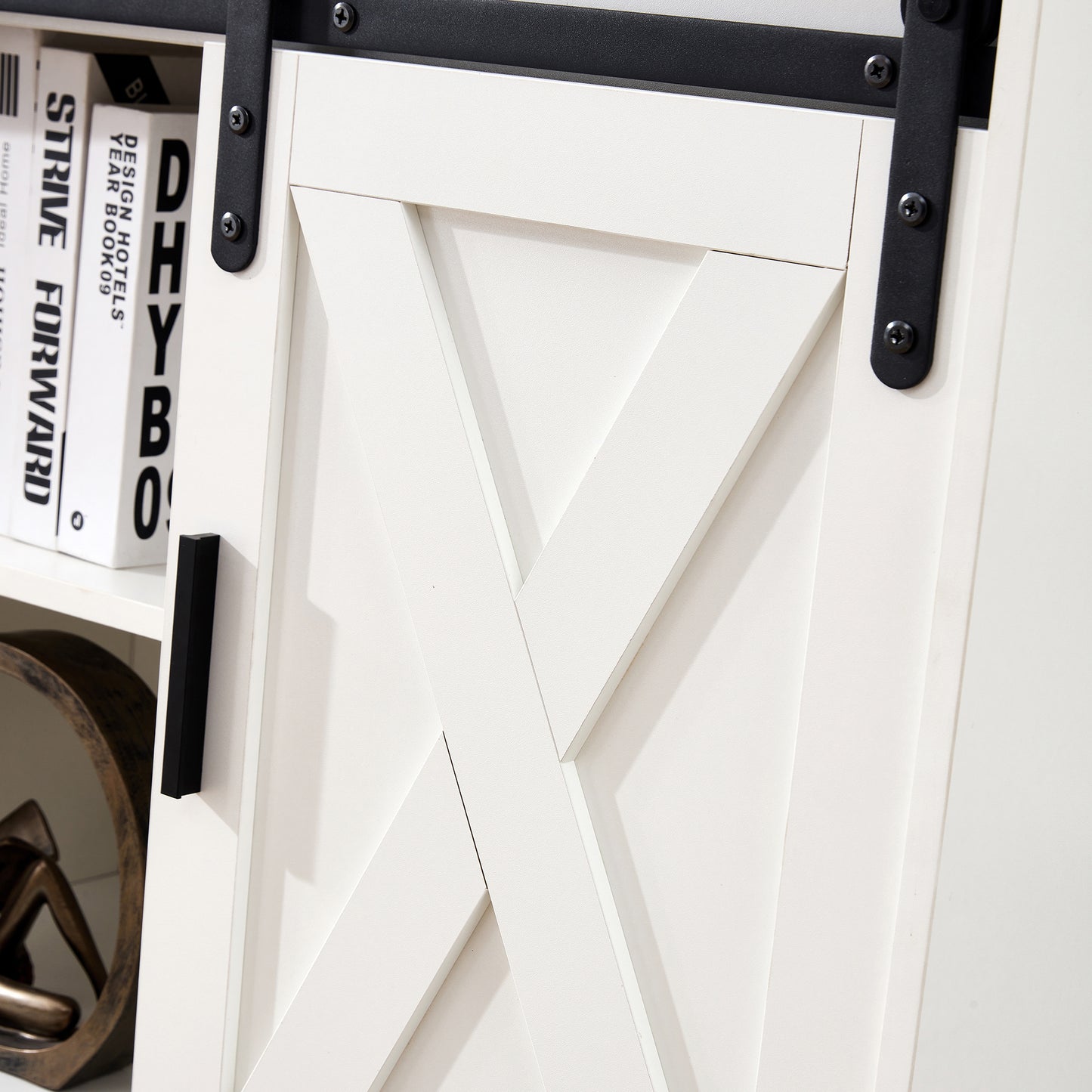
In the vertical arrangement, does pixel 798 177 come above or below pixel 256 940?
above

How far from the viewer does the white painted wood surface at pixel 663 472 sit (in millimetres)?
585

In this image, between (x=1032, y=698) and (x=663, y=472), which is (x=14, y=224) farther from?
(x=1032, y=698)

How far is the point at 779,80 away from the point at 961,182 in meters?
0.11

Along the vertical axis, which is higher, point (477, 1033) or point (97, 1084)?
point (477, 1033)

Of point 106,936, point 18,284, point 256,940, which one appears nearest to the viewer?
point 256,940

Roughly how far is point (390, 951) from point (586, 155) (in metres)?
0.43

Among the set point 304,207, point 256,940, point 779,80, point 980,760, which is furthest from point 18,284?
point 980,760

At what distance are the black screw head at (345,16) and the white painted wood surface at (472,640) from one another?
0.09 meters

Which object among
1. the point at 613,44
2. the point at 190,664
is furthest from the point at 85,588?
the point at 613,44

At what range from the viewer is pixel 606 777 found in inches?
25.8

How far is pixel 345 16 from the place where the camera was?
707 millimetres

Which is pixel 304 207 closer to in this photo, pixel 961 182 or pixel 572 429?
pixel 572 429

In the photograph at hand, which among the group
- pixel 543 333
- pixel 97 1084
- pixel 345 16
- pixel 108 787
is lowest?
pixel 97 1084

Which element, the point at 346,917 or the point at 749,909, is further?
the point at 346,917
